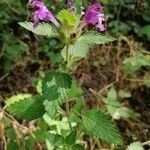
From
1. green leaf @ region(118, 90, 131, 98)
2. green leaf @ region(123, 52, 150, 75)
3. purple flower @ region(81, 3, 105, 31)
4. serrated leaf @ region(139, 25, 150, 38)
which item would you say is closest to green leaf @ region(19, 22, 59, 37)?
purple flower @ region(81, 3, 105, 31)

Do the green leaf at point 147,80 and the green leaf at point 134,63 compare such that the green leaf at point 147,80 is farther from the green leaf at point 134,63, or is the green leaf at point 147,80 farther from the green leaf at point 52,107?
the green leaf at point 52,107

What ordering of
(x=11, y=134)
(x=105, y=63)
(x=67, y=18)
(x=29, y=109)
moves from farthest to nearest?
(x=105, y=63) → (x=11, y=134) → (x=29, y=109) → (x=67, y=18)

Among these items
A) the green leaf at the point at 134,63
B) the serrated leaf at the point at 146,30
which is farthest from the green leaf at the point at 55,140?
the serrated leaf at the point at 146,30

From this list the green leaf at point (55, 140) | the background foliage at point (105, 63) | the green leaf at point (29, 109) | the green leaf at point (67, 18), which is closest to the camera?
the green leaf at point (67, 18)

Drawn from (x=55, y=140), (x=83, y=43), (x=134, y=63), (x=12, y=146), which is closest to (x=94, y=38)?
(x=83, y=43)

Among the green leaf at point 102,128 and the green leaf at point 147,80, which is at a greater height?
the green leaf at point 102,128

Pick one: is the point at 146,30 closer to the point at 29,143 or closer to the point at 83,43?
the point at 29,143

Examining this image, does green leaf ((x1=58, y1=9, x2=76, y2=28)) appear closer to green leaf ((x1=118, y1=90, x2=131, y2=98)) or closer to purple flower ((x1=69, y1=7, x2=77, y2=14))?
purple flower ((x1=69, y1=7, x2=77, y2=14))
